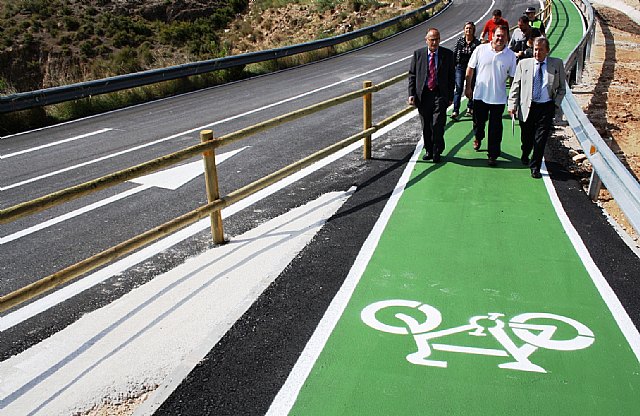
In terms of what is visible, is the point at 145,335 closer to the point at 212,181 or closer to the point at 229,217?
the point at 212,181

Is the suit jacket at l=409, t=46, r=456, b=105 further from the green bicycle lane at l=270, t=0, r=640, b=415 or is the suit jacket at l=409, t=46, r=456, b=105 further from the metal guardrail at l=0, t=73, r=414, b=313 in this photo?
the green bicycle lane at l=270, t=0, r=640, b=415

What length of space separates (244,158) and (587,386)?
686cm

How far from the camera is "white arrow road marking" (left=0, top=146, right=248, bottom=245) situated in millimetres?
6848

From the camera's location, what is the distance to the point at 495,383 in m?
3.80

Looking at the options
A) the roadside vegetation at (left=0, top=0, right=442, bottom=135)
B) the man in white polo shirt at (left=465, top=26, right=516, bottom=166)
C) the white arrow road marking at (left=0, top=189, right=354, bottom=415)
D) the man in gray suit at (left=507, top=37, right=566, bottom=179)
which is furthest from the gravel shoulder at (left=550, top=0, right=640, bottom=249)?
the roadside vegetation at (left=0, top=0, right=442, bottom=135)

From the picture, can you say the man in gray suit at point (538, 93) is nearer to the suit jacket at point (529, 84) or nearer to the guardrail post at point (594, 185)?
the suit jacket at point (529, 84)

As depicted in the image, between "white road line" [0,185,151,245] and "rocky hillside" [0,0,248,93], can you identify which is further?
"rocky hillside" [0,0,248,93]

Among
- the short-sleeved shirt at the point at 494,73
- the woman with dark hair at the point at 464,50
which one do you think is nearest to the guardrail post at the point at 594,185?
the short-sleeved shirt at the point at 494,73

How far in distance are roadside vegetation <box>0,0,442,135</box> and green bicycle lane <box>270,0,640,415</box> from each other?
112ft

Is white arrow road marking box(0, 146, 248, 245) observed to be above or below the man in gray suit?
below

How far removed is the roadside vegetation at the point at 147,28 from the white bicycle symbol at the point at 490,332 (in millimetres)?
35220

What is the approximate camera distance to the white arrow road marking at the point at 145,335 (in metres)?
3.87

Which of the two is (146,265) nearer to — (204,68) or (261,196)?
(261,196)

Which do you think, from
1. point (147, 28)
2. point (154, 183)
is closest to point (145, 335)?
point (154, 183)
